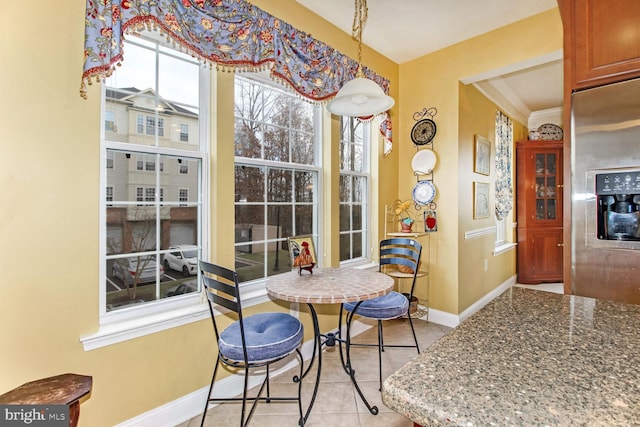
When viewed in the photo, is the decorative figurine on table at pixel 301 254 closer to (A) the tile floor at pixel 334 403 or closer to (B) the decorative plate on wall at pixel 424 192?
(A) the tile floor at pixel 334 403

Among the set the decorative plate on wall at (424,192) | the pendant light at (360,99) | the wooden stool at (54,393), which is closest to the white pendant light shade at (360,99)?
the pendant light at (360,99)

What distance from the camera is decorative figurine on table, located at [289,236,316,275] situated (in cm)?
202

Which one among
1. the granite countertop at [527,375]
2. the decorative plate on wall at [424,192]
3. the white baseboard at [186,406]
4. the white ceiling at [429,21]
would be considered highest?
the white ceiling at [429,21]

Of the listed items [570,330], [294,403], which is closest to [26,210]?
[294,403]

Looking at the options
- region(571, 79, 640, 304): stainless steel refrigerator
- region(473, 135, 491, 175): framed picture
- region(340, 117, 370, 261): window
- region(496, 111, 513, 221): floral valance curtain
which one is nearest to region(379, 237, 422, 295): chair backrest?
region(340, 117, 370, 261): window

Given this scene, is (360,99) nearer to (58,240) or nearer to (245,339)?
(245,339)

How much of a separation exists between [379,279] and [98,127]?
5.81 ft

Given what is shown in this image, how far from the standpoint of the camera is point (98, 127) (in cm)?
155

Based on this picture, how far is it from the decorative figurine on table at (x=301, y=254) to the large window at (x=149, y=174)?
596 millimetres

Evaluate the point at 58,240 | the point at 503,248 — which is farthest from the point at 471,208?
the point at 58,240

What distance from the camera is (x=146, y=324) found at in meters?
1.66

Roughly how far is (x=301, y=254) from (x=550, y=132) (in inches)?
193

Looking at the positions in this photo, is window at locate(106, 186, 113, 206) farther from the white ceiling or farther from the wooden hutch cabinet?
the wooden hutch cabinet

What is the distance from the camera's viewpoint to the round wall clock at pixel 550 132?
15.7 ft
